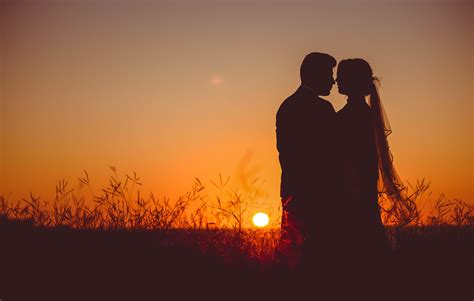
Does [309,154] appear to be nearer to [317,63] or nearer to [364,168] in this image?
[364,168]

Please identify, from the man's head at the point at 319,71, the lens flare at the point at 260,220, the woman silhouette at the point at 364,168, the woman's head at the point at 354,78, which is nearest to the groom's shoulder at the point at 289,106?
the man's head at the point at 319,71

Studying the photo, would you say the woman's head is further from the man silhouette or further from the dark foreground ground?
the dark foreground ground

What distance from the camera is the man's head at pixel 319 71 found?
5.09 m

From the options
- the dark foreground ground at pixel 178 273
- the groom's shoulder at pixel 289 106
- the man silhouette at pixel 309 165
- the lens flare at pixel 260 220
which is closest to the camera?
the dark foreground ground at pixel 178 273

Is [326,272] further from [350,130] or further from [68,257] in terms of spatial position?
[68,257]

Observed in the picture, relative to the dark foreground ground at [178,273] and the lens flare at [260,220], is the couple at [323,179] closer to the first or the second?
the dark foreground ground at [178,273]

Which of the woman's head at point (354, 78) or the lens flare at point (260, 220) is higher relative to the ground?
the woman's head at point (354, 78)

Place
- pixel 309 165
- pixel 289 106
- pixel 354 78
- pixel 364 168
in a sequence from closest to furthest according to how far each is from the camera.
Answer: pixel 309 165 < pixel 289 106 < pixel 364 168 < pixel 354 78

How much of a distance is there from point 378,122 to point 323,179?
115cm

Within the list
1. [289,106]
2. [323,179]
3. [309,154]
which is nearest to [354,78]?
[289,106]

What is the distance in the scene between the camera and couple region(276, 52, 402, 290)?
5.00 meters

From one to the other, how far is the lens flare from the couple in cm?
104

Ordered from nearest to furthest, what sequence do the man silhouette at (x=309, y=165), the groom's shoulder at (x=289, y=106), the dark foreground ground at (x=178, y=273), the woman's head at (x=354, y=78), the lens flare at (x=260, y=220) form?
the dark foreground ground at (x=178, y=273), the man silhouette at (x=309, y=165), the groom's shoulder at (x=289, y=106), the woman's head at (x=354, y=78), the lens flare at (x=260, y=220)

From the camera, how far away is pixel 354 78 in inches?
220
